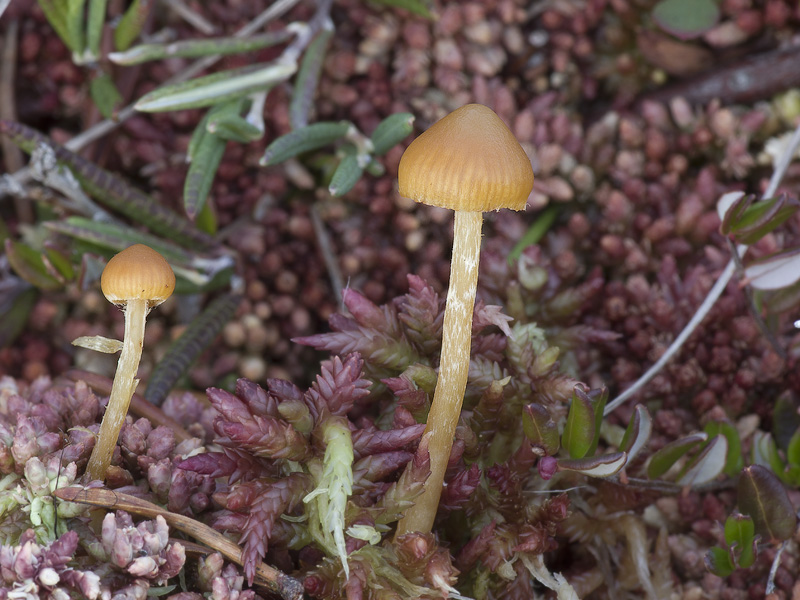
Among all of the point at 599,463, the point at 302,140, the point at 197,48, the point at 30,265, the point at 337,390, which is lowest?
the point at 30,265

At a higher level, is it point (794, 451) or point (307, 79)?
point (307, 79)

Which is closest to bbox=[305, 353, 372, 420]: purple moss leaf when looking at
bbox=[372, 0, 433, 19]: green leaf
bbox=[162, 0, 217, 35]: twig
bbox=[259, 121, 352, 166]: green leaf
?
bbox=[259, 121, 352, 166]: green leaf

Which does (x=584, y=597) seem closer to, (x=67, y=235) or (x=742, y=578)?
(x=742, y=578)

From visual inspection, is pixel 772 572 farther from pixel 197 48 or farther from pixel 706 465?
pixel 197 48

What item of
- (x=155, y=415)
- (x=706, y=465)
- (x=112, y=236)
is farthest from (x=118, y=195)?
(x=706, y=465)

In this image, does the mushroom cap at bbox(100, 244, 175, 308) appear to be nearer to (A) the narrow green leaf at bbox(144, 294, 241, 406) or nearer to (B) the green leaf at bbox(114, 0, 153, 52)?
(A) the narrow green leaf at bbox(144, 294, 241, 406)

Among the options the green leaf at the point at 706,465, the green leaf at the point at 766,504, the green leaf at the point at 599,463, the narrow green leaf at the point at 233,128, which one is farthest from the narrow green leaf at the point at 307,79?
the green leaf at the point at 766,504

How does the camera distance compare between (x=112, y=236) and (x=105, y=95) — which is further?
(x=105, y=95)
